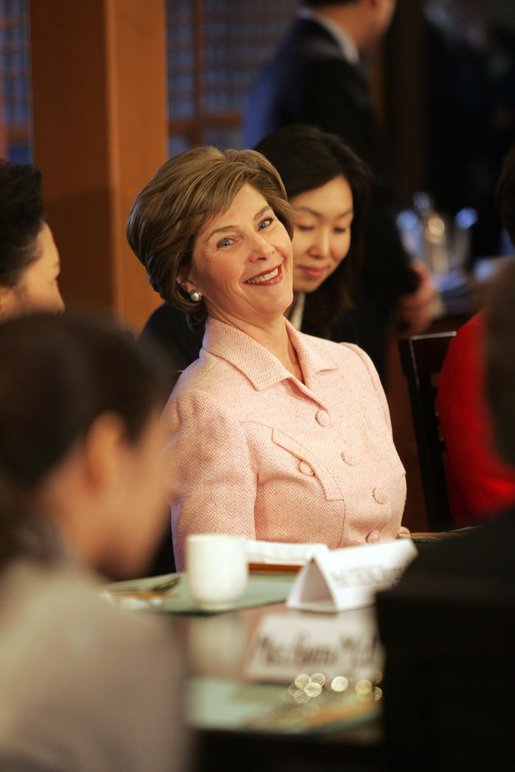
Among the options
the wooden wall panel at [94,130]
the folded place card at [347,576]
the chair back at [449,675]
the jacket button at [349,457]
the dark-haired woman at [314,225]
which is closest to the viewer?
the chair back at [449,675]

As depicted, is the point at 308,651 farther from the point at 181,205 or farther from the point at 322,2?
the point at 322,2

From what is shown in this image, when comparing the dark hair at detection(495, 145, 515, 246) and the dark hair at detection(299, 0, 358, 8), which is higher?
the dark hair at detection(299, 0, 358, 8)

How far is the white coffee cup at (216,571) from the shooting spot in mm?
1597

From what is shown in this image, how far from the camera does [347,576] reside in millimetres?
1564

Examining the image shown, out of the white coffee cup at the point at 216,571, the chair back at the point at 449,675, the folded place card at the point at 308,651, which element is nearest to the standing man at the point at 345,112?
the white coffee cup at the point at 216,571

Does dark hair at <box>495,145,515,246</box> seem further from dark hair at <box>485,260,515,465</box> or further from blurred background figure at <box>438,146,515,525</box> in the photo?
dark hair at <box>485,260,515,465</box>

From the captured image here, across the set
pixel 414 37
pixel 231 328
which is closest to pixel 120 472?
pixel 231 328

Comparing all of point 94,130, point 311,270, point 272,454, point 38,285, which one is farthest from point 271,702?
point 94,130

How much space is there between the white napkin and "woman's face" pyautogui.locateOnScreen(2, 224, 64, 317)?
57 centimetres

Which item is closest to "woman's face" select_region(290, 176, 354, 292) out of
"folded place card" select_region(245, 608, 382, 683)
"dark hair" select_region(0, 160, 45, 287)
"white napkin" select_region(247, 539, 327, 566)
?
"dark hair" select_region(0, 160, 45, 287)

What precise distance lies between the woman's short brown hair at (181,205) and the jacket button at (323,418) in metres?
0.31

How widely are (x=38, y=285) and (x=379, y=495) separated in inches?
24.9

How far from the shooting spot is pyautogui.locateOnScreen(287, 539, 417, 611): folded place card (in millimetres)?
1549

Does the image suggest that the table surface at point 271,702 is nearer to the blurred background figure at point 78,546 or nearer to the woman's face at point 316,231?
the blurred background figure at point 78,546
